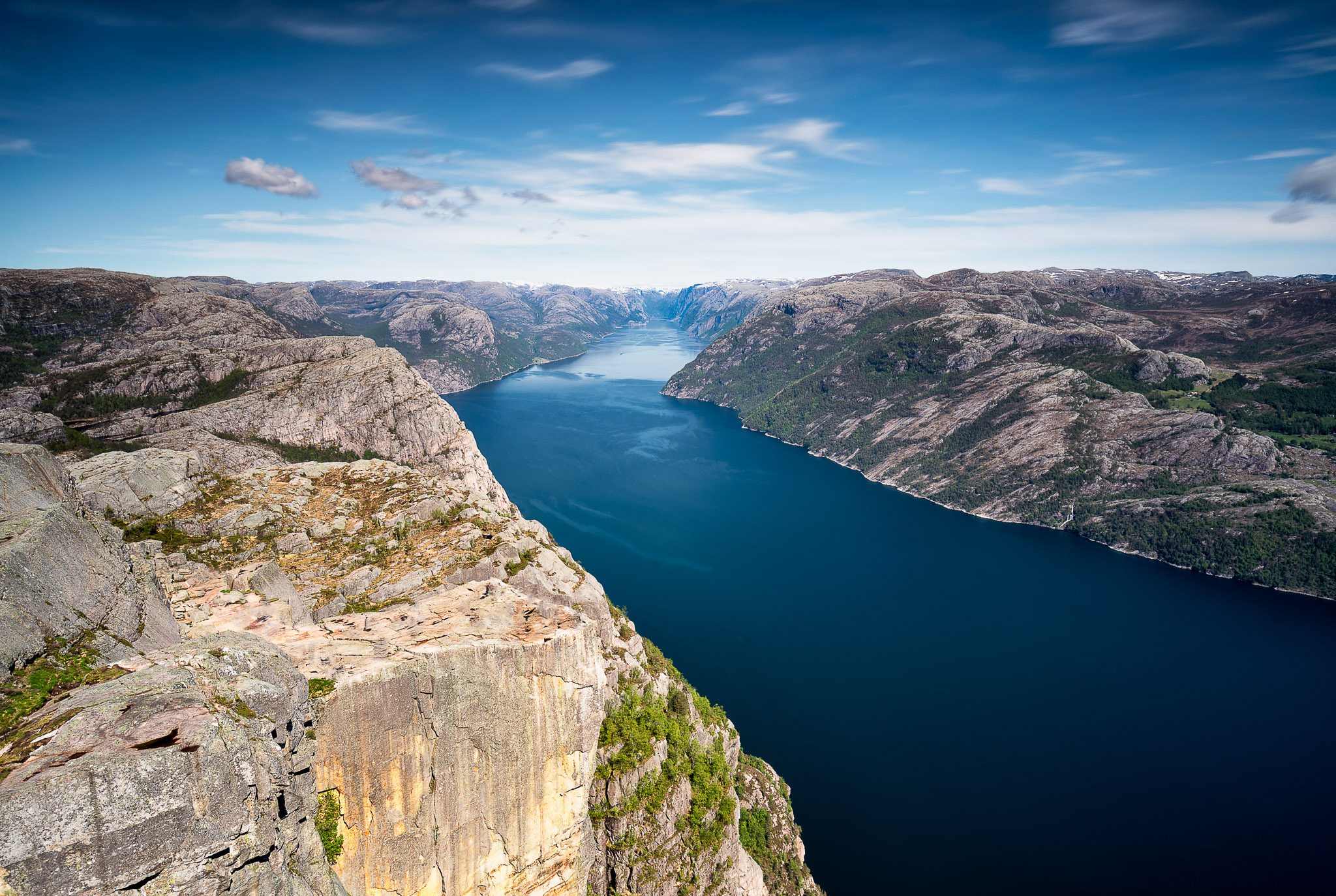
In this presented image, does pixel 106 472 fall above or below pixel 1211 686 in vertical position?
above

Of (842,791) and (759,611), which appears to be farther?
(759,611)

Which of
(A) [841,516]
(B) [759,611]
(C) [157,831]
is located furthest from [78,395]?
(A) [841,516]

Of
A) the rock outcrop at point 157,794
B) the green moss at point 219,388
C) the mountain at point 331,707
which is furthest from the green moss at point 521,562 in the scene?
the green moss at point 219,388

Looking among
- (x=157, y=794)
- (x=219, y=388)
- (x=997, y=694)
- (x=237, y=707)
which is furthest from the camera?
(x=219, y=388)

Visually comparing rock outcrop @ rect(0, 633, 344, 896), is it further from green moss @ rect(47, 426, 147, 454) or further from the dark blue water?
green moss @ rect(47, 426, 147, 454)

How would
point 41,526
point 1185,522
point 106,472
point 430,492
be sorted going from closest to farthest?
point 41,526
point 106,472
point 430,492
point 1185,522

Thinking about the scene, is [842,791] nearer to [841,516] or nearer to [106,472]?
[106,472]

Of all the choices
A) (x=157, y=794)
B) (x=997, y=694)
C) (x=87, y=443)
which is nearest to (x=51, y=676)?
(x=157, y=794)

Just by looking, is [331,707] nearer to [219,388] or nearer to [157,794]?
[157,794]
